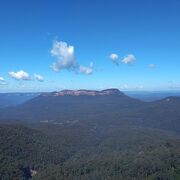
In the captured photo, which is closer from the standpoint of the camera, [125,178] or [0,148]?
[125,178]

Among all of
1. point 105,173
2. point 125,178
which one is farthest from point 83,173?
point 125,178

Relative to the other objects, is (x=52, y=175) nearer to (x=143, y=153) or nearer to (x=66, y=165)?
(x=66, y=165)

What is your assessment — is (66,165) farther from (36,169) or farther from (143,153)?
(143,153)

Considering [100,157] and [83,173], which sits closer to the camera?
[83,173]

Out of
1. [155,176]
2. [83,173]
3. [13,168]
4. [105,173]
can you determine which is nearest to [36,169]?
[13,168]

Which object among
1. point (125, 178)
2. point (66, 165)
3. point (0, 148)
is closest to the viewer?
point (125, 178)

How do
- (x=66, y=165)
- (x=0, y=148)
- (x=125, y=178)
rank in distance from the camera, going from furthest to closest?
(x=0, y=148)
(x=66, y=165)
(x=125, y=178)

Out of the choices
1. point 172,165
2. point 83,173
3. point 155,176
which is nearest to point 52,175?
point 83,173

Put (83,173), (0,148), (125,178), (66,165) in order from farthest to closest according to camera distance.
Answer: (0,148)
(66,165)
(83,173)
(125,178)
